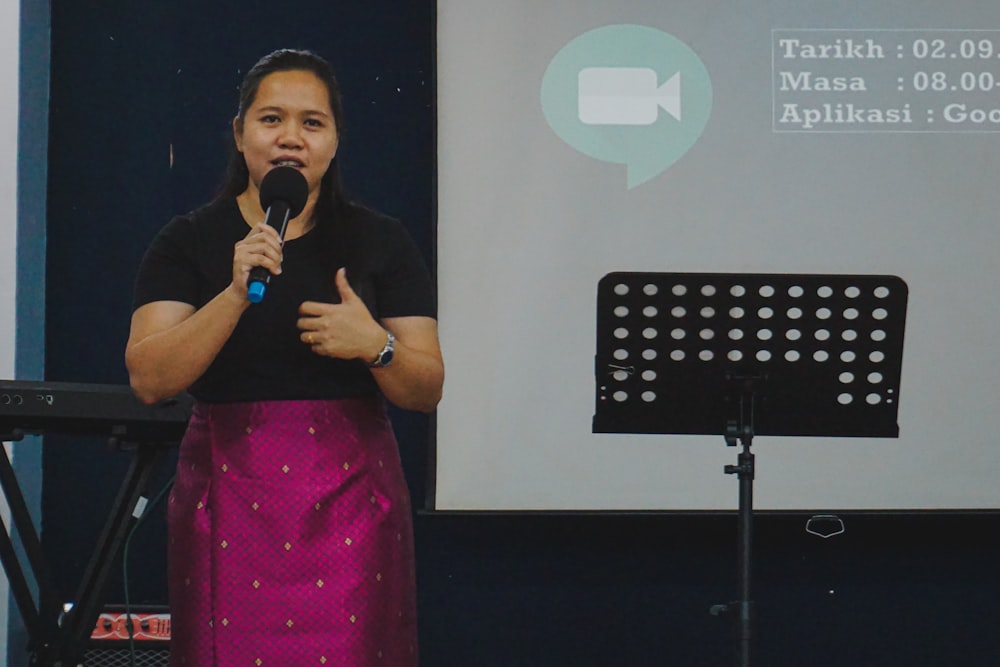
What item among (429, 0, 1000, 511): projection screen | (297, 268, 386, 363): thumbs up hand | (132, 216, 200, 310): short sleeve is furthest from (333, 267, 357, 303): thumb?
(429, 0, 1000, 511): projection screen

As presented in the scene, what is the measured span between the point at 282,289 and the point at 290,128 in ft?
0.80

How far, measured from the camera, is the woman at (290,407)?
1634 millimetres

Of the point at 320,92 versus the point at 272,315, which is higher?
the point at 320,92

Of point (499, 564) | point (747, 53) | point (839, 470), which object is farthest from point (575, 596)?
point (747, 53)

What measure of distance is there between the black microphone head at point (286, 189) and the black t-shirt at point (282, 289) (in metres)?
0.12

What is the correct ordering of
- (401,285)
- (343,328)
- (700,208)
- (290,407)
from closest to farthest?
1. (343,328)
2. (290,407)
3. (401,285)
4. (700,208)

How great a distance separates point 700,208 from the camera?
3213 mm

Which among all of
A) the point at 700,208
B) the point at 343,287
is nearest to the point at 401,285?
the point at 343,287

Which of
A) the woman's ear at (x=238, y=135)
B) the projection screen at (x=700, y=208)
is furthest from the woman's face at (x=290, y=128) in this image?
the projection screen at (x=700, y=208)

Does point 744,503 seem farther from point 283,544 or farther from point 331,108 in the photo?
point 331,108

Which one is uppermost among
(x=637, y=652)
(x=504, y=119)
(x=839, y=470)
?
(x=504, y=119)

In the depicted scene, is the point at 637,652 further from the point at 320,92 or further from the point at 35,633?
the point at 320,92

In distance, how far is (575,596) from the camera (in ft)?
10.8

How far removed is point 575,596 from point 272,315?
6.10ft
